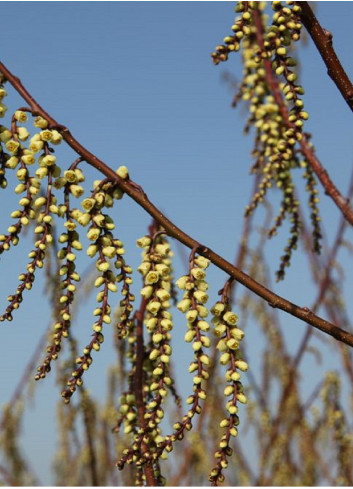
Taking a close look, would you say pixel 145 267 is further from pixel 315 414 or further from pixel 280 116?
pixel 315 414

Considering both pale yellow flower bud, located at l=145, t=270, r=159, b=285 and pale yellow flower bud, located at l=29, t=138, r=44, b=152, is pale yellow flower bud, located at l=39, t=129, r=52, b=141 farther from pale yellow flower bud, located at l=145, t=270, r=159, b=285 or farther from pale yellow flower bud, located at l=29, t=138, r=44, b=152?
pale yellow flower bud, located at l=145, t=270, r=159, b=285

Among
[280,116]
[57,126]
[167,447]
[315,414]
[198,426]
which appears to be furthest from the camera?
[315,414]

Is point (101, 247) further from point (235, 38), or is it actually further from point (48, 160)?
point (235, 38)

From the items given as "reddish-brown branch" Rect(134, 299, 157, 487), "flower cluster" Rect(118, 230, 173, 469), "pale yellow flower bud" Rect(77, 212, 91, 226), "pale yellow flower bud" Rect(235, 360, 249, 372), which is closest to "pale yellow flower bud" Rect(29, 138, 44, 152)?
"pale yellow flower bud" Rect(77, 212, 91, 226)

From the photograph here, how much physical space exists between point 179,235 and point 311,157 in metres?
1.54

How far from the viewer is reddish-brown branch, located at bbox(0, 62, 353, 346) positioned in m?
1.38

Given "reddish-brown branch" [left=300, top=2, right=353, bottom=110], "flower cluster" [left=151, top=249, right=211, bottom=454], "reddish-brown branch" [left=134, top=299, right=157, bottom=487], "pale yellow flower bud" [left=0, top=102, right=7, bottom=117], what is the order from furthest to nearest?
"reddish-brown branch" [left=134, top=299, right=157, bottom=487]
"reddish-brown branch" [left=300, top=2, right=353, bottom=110]
"pale yellow flower bud" [left=0, top=102, right=7, bottom=117]
"flower cluster" [left=151, top=249, right=211, bottom=454]

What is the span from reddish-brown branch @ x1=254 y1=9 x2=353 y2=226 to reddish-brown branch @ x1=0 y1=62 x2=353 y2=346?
99cm

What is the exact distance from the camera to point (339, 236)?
388cm

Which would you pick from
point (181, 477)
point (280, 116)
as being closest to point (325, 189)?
point (280, 116)

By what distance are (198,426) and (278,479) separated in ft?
2.20

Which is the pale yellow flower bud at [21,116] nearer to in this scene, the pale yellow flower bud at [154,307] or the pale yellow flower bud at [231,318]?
the pale yellow flower bud at [154,307]

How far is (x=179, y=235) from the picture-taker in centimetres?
139

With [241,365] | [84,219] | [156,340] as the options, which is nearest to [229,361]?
[241,365]
